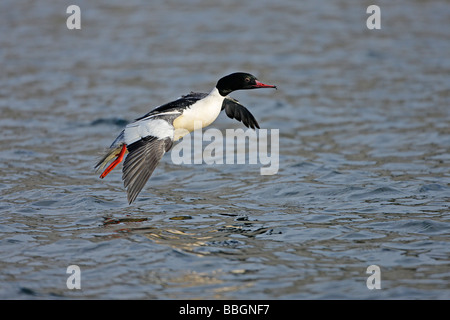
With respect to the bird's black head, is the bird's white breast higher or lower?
lower

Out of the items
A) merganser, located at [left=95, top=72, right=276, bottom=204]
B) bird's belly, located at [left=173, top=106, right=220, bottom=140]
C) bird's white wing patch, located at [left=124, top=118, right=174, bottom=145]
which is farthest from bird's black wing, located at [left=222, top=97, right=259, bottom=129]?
bird's white wing patch, located at [left=124, top=118, right=174, bottom=145]

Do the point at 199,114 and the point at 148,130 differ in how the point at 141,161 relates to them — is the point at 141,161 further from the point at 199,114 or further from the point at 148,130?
the point at 199,114

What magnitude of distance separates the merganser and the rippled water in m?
0.61

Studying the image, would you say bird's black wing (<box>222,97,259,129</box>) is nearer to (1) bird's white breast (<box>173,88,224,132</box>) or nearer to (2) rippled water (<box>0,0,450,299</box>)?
(1) bird's white breast (<box>173,88,224,132</box>)

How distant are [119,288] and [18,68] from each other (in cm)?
1140

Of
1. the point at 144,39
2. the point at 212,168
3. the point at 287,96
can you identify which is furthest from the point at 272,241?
the point at 144,39

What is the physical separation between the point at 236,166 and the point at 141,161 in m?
2.90

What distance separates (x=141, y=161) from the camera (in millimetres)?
8078

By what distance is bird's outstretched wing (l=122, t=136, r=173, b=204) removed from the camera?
7840 millimetres

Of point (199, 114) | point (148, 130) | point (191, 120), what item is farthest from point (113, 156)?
point (199, 114)

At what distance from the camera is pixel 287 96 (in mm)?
14680

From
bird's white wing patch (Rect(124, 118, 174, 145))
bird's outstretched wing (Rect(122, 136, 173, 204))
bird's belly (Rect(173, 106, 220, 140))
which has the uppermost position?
bird's belly (Rect(173, 106, 220, 140))

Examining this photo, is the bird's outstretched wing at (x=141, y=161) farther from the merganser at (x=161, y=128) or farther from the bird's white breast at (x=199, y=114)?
the bird's white breast at (x=199, y=114)
